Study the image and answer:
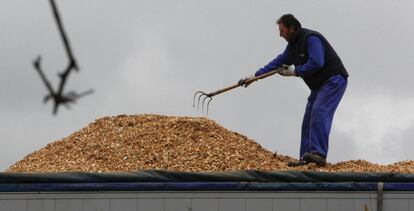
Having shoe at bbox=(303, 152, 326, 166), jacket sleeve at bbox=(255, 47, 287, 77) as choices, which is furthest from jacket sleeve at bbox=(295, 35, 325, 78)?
shoe at bbox=(303, 152, 326, 166)

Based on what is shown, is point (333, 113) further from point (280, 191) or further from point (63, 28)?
point (63, 28)

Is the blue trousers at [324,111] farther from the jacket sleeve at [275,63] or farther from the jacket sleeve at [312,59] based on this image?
the jacket sleeve at [275,63]

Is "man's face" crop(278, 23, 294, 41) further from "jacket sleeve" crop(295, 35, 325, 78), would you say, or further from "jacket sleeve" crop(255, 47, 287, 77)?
"jacket sleeve" crop(255, 47, 287, 77)

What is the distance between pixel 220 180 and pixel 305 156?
230 cm

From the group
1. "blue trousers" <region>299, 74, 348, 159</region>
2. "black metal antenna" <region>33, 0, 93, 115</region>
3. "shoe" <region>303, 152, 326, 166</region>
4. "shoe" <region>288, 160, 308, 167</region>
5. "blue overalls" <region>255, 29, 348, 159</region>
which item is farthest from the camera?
"blue trousers" <region>299, 74, 348, 159</region>

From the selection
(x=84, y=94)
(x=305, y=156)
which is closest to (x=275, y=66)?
(x=305, y=156)

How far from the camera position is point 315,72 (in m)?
8.77

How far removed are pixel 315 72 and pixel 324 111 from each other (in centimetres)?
40

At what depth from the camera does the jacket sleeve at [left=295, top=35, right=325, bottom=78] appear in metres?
8.60

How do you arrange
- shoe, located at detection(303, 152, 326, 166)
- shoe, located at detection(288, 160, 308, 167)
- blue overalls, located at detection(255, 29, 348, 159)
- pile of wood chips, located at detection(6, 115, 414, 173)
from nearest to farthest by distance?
pile of wood chips, located at detection(6, 115, 414, 173) → shoe, located at detection(288, 160, 308, 167) → shoe, located at detection(303, 152, 326, 166) → blue overalls, located at detection(255, 29, 348, 159)

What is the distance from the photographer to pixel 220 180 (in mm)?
6496

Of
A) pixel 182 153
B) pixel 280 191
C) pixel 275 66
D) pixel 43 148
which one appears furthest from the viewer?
pixel 43 148

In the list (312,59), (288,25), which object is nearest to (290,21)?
(288,25)
